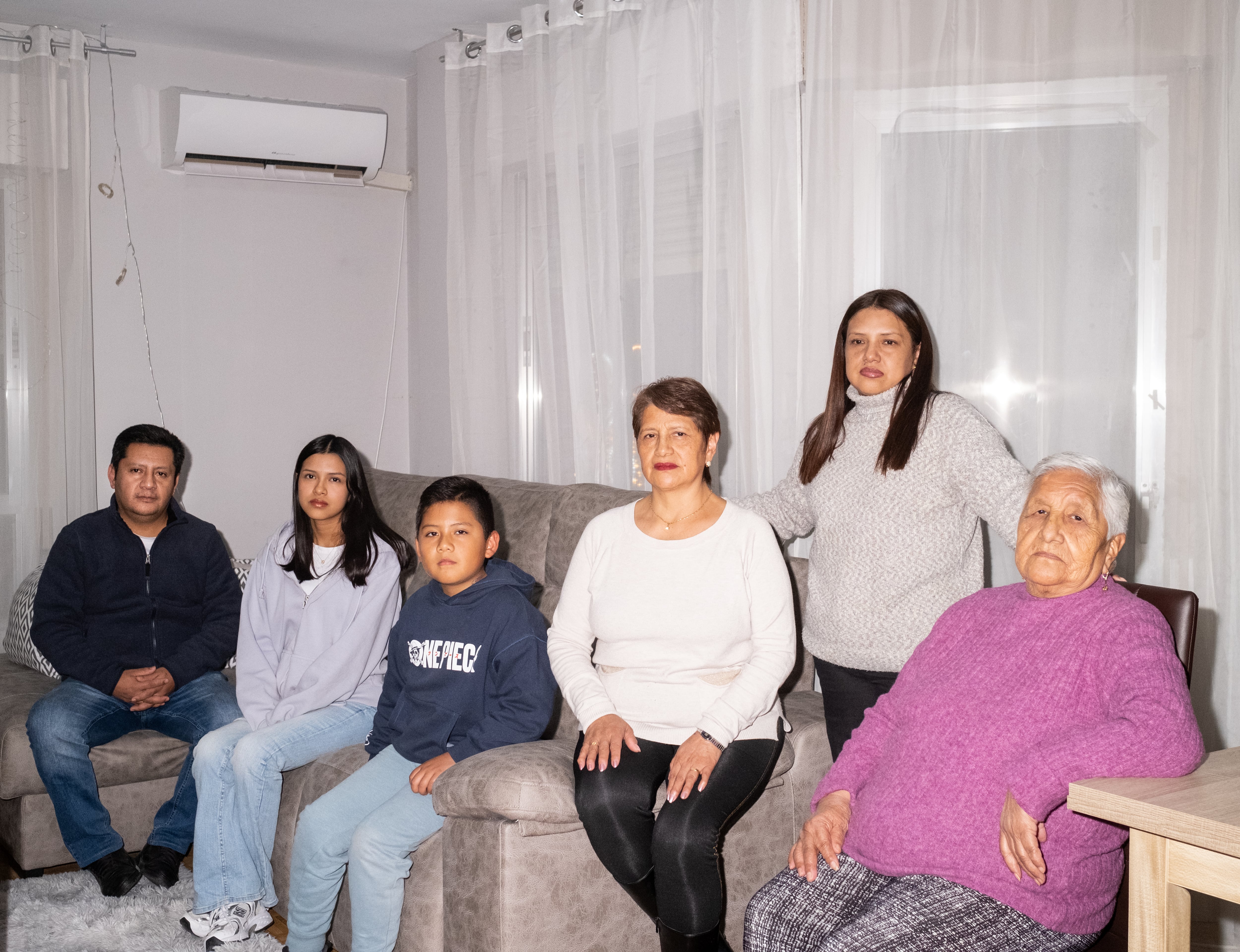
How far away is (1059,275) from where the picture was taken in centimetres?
223

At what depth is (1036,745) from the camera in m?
1.47

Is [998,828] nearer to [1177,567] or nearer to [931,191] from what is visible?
[1177,567]

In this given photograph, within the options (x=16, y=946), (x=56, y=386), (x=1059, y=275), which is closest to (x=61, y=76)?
(x=56, y=386)

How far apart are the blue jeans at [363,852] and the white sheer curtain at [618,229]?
47.9 inches

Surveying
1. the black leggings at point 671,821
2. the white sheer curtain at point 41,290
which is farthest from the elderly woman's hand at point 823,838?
the white sheer curtain at point 41,290

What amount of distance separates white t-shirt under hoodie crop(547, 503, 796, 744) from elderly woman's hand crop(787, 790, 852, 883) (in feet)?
0.88

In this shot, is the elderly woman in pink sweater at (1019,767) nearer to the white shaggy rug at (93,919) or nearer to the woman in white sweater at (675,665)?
the woman in white sweater at (675,665)

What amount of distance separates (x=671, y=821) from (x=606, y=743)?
19 cm

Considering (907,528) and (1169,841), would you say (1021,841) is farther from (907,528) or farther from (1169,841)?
(907,528)

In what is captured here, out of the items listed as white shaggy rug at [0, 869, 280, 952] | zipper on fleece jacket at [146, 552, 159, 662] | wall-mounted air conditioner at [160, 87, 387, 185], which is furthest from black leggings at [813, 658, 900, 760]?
wall-mounted air conditioner at [160, 87, 387, 185]

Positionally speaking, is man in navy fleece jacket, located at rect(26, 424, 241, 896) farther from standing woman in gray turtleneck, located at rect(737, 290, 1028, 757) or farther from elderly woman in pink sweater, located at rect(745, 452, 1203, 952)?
elderly woman in pink sweater, located at rect(745, 452, 1203, 952)

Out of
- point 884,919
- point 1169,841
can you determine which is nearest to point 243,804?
point 884,919

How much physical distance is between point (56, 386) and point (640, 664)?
8.70ft

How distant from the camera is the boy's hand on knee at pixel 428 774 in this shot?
2076 mm
